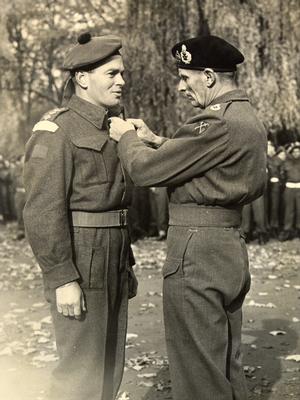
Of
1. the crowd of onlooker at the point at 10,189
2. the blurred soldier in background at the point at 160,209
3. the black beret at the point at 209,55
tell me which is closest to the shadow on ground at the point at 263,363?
the black beret at the point at 209,55

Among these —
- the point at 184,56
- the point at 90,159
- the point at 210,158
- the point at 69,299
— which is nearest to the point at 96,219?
the point at 90,159

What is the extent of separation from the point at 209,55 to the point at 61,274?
1.28 meters

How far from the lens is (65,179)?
348 cm

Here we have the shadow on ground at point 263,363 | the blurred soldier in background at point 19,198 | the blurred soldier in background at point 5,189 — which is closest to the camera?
the shadow on ground at point 263,363

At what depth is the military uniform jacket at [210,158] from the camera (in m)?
3.40

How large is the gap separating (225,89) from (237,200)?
557 mm

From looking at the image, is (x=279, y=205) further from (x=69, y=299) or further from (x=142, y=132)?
(x=69, y=299)

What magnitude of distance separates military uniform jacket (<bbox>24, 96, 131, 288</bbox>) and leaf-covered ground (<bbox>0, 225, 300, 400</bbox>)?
2.03m

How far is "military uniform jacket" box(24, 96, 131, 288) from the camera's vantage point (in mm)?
3436

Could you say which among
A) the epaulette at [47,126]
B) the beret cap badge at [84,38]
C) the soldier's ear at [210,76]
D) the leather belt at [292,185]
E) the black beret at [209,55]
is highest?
the beret cap badge at [84,38]

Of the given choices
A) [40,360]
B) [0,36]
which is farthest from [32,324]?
[0,36]

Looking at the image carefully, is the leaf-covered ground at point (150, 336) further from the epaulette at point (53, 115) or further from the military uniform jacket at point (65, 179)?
the epaulette at point (53, 115)

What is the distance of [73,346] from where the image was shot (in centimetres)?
354

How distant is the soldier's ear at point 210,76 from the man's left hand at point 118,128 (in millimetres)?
435
